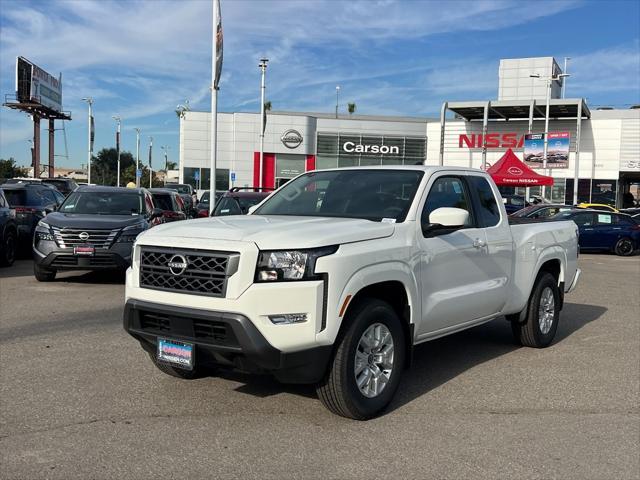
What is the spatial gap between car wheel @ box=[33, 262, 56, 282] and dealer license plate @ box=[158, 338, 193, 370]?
6947 millimetres

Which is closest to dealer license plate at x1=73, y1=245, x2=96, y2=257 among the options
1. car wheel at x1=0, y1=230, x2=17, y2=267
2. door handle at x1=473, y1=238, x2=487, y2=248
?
car wheel at x1=0, y1=230, x2=17, y2=267

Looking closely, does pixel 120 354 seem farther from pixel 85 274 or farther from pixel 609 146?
pixel 609 146

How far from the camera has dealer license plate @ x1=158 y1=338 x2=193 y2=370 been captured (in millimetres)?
4312

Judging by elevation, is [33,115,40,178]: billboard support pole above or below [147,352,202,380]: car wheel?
above

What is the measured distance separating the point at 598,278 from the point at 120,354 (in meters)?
11.1

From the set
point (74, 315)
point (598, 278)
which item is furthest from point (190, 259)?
point (598, 278)

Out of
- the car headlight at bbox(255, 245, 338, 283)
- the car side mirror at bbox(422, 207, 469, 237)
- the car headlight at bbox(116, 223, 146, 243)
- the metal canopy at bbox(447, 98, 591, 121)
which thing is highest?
the metal canopy at bbox(447, 98, 591, 121)

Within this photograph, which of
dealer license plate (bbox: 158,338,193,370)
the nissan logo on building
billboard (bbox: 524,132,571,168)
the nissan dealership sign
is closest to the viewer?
dealer license plate (bbox: 158,338,193,370)

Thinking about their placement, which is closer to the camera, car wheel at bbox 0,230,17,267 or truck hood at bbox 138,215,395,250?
truck hood at bbox 138,215,395,250

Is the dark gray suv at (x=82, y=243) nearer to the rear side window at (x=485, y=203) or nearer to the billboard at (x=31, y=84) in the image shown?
the rear side window at (x=485, y=203)

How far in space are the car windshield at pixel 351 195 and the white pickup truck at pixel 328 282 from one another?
0.01 meters

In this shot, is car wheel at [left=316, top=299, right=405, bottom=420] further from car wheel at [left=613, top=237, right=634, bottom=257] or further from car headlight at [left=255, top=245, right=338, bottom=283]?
car wheel at [left=613, top=237, right=634, bottom=257]

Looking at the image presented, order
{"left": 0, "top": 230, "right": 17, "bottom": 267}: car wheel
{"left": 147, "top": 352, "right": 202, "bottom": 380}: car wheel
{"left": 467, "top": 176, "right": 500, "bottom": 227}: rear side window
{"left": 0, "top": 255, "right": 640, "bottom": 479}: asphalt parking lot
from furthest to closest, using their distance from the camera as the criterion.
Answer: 1. {"left": 0, "top": 230, "right": 17, "bottom": 267}: car wheel
2. {"left": 467, "top": 176, "right": 500, "bottom": 227}: rear side window
3. {"left": 147, "top": 352, "right": 202, "bottom": 380}: car wheel
4. {"left": 0, "top": 255, "right": 640, "bottom": 479}: asphalt parking lot

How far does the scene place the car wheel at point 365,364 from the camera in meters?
4.34
